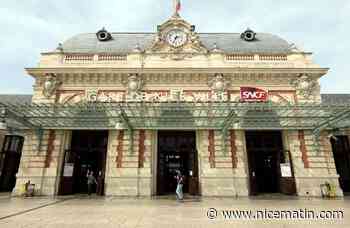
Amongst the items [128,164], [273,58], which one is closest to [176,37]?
[273,58]

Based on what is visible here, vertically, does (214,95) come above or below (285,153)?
above

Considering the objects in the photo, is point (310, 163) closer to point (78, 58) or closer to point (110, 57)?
point (110, 57)

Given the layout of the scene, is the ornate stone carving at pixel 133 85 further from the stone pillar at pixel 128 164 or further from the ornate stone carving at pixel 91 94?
the stone pillar at pixel 128 164

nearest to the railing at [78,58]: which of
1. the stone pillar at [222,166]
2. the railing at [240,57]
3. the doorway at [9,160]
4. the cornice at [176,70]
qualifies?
→ the cornice at [176,70]

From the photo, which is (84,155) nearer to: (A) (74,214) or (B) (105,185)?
(B) (105,185)

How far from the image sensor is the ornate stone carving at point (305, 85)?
50.1 ft

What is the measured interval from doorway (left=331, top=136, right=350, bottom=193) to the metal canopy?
4.43 meters

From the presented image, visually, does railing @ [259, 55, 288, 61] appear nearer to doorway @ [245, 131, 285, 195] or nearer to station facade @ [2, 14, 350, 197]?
station facade @ [2, 14, 350, 197]

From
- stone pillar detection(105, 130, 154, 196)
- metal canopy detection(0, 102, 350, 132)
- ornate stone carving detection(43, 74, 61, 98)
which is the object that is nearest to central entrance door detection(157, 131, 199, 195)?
stone pillar detection(105, 130, 154, 196)

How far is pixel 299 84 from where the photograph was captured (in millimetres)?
15539

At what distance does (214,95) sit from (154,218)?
999 centimetres

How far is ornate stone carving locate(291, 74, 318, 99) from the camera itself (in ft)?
50.1

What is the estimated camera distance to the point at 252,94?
15.0 meters

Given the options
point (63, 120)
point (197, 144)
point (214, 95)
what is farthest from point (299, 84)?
point (63, 120)
